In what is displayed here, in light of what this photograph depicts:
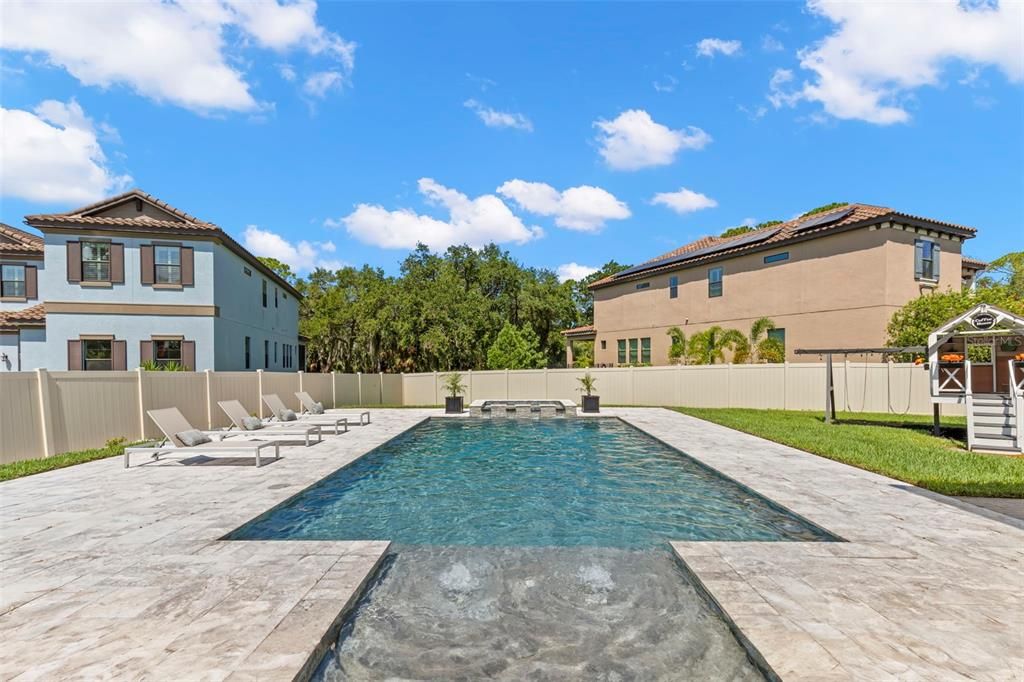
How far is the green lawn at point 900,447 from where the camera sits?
710 centimetres

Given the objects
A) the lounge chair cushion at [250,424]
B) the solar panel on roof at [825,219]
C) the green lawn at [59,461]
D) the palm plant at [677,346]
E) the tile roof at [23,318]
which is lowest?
the green lawn at [59,461]

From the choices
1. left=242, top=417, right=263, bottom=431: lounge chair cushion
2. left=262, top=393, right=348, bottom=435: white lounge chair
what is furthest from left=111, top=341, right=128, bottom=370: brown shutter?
left=242, top=417, right=263, bottom=431: lounge chair cushion

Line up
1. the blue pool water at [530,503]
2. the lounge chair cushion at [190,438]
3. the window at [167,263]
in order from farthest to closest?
the window at [167,263] < the lounge chair cushion at [190,438] < the blue pool water at [530,503]

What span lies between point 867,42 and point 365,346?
28.7m

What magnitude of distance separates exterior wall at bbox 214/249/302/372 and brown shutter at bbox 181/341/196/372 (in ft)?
2.48

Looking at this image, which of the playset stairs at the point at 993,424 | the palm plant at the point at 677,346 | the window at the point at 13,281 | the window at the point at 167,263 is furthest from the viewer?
the palm plant at the point at 677,346

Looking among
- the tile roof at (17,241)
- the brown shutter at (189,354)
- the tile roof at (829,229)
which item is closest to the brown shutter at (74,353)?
the brown shutter at (189,354)

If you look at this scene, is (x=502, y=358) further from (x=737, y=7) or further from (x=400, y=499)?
(x=400, y=499)

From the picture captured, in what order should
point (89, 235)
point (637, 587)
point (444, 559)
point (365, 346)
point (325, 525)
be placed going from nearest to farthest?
point (637, 587) → point (444, 559) → point (325, 525) → point (89, 235) → point (365, 346)

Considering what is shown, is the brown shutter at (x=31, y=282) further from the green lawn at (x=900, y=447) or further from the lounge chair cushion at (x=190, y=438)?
the green lawn at (x=900, y=447)

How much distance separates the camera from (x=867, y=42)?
39.5 ft

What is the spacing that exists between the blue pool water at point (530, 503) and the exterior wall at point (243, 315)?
11.7 metres

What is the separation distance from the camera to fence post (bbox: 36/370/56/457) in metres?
9.09

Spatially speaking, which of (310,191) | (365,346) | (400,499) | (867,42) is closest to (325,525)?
(400,499)
